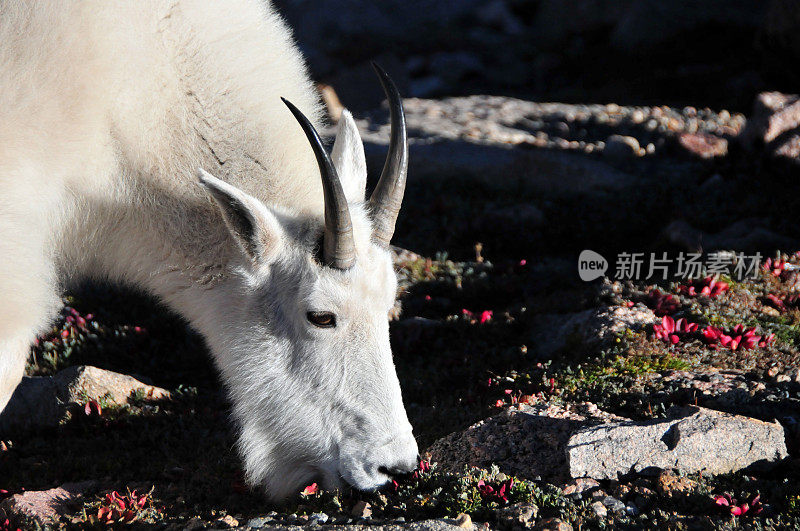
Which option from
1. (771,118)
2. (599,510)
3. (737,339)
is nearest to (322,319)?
(599,510)

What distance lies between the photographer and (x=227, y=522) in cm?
399

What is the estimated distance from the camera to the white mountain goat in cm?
402

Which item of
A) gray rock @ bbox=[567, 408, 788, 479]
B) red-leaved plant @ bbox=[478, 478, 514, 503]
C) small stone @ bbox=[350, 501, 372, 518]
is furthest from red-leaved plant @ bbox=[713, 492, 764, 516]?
small stone @ bbox=[350, 501, 372, 518]

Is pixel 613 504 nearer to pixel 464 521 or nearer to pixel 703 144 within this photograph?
pixel 464 521

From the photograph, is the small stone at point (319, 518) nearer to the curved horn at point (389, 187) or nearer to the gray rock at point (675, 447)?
the gray rock at point (675, 447)

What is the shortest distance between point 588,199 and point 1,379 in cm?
743

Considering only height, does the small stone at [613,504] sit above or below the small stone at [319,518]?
above

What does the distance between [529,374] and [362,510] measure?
87.9 inches

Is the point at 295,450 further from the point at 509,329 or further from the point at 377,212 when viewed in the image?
the point at 509,329

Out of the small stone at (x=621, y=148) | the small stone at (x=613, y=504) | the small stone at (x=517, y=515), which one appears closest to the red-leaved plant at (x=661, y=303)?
the small stone at (x=613, y=504)

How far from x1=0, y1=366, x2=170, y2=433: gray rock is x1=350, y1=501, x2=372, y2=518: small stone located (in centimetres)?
277

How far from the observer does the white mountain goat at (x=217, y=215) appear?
4.02 meters

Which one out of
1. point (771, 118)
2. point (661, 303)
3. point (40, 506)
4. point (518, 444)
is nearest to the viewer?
point (40, 506)

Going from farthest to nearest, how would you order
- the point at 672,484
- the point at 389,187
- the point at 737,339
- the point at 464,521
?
1. the point at 737,339
2. the point at 389,187
3. the point at 672,484
4. the point at 464,521
